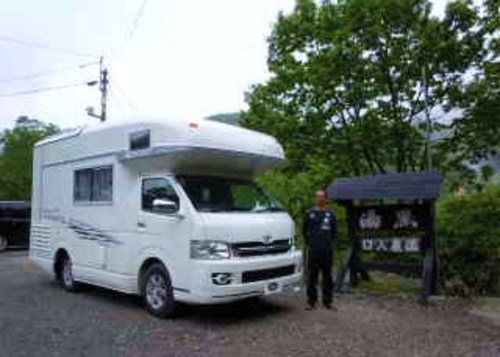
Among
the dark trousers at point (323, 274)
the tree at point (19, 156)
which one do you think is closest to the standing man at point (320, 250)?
the dark trousers at point (323, 274)

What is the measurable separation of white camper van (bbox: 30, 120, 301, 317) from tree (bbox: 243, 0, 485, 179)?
6.31 m

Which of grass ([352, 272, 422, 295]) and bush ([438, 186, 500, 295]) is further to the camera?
grass ([352, 272, 422, 295])

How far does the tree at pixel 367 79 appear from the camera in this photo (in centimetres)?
1499

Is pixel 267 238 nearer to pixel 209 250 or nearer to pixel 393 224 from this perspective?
pixel 209 250

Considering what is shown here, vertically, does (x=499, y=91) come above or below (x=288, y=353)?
above

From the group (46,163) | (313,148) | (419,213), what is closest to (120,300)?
(46,163)

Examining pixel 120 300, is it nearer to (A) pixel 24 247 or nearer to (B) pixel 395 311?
(B) pixel 395 311

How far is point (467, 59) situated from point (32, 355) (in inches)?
465

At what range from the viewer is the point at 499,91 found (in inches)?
565

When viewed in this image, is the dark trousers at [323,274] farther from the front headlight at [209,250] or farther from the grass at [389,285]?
the front headlight at [209,250]

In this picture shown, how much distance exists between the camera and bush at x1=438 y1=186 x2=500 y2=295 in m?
10.2

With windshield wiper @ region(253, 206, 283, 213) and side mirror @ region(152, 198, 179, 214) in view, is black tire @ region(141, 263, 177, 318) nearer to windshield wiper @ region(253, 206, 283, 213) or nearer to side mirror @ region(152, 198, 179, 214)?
side mirror @ region(152, 198, 179, 214)

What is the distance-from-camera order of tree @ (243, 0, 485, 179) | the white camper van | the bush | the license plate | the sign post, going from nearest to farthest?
the white camper van < the license plate < the sign post < the bush < tree @ (243, 0, 485, 179)

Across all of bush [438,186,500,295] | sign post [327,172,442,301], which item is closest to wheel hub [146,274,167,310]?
sign post [327,172,442,301]
